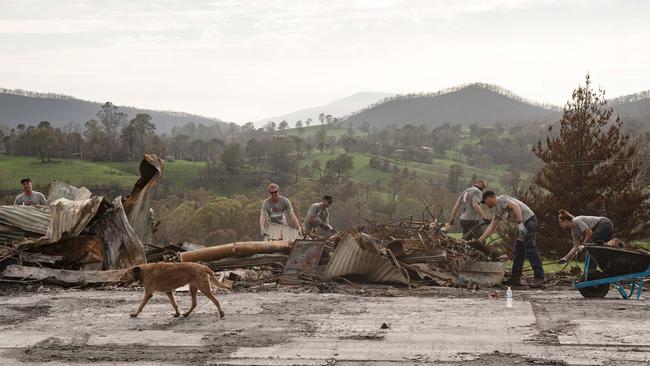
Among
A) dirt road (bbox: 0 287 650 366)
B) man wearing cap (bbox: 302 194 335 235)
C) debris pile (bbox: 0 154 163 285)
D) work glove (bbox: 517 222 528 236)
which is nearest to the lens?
dirt road (bbox: 0 287 650 366)

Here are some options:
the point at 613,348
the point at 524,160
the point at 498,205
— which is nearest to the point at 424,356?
the point at 613,348

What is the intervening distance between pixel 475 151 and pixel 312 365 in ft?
468

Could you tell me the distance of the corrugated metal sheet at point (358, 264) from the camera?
46.1 ft

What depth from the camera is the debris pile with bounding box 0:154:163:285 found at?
14383 millimetres

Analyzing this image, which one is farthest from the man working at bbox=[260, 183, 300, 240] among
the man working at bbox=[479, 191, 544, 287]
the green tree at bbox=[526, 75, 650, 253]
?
the green tree at bbox=[526, 75, 650, 253]

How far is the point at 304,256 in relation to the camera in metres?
15.0

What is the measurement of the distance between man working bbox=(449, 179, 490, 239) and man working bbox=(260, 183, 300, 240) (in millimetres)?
3516

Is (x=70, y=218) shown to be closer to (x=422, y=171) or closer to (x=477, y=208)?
(x=477, y=208)

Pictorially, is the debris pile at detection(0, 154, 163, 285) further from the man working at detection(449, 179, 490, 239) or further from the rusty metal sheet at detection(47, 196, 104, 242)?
the man working at detection(449, 179, 490, 239)

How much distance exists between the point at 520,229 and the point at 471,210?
9.77 feet

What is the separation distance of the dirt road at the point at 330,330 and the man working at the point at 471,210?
380 centimetres

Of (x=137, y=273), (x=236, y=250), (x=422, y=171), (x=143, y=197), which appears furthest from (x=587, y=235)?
(x=422, y=171)

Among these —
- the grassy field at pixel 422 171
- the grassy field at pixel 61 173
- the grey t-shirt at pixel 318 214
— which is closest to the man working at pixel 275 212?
the grey t-shirt at pixel 318 214

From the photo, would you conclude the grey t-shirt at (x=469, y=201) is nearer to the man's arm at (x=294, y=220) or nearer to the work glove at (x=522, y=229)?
the work glove at (x=522, y=229)
